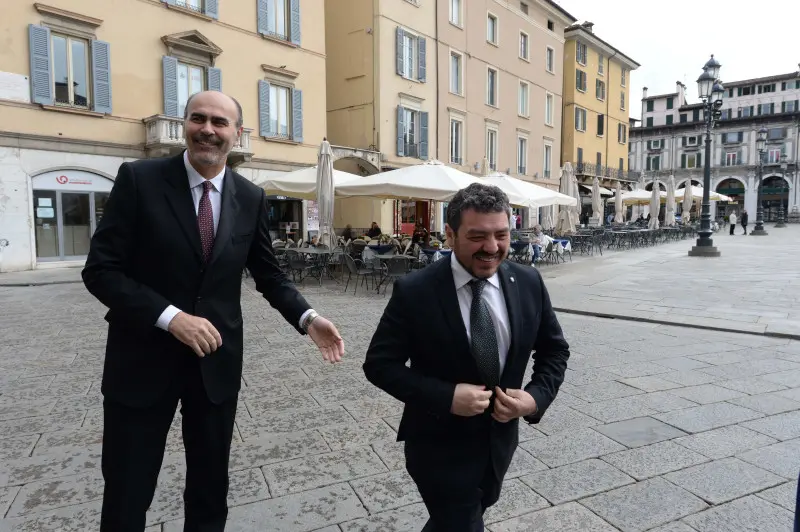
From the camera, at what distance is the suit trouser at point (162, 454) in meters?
1.70

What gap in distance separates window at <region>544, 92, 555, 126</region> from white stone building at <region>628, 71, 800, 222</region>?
3428cm

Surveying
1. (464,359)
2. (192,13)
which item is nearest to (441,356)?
(464,359)

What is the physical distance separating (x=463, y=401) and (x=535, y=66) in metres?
32.6

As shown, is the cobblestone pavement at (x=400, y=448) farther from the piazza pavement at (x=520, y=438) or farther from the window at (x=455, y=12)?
the window at (x=455, y=12)

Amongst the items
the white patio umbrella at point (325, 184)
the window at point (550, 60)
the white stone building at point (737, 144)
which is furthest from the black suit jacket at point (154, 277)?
the white stone building at point (737, 144)

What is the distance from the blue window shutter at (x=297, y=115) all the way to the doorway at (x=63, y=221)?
22.3 ft

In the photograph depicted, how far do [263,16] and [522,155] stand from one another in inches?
680

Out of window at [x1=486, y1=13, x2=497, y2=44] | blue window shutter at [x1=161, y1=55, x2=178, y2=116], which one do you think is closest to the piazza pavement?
blue window shutter at [x1=161, y1=55, x2=178, y2=116]

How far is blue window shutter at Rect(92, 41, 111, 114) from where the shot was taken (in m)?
14.3

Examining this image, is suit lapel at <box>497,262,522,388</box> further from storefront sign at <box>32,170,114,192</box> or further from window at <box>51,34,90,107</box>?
window at <box>51,34,90,107</box>

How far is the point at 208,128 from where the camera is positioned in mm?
1757

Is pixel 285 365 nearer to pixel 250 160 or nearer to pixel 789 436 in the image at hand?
pixel 789 436

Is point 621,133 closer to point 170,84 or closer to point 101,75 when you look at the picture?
point 170,84

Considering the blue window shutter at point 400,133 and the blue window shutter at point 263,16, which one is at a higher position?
the blue window shutter at point 263,16
